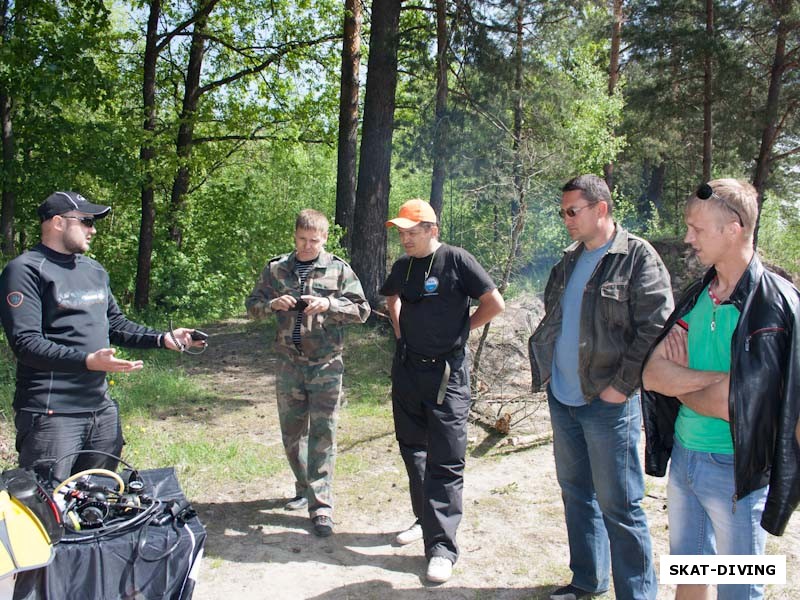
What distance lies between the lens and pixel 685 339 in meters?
2.65

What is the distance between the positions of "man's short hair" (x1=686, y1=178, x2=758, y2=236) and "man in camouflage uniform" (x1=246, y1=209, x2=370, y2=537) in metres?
2.49

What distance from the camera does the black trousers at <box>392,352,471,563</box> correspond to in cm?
387

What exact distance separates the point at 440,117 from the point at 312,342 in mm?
8807

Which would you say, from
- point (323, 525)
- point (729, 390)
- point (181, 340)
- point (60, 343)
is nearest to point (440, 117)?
point (323, 525)

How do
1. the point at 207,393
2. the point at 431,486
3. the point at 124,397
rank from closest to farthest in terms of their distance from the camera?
the point at 431,486 < the point at 124,397 < the point at 207,393

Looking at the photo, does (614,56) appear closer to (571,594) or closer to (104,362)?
(571,594)

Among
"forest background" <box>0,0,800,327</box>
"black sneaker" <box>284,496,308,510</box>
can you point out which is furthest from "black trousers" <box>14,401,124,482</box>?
"forest background" <box>0,0,800,327</box>

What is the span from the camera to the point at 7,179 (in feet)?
35.2

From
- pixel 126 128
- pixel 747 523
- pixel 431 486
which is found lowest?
pixel 431 486

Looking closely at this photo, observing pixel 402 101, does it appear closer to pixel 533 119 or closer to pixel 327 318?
pixel 533 119

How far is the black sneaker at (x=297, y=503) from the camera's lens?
4.85 m

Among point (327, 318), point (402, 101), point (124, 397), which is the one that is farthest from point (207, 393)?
point (402, 101)

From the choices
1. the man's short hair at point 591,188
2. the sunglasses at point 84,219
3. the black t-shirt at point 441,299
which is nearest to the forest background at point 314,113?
the black t-shirt at point 441,299

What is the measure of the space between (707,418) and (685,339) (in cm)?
31
